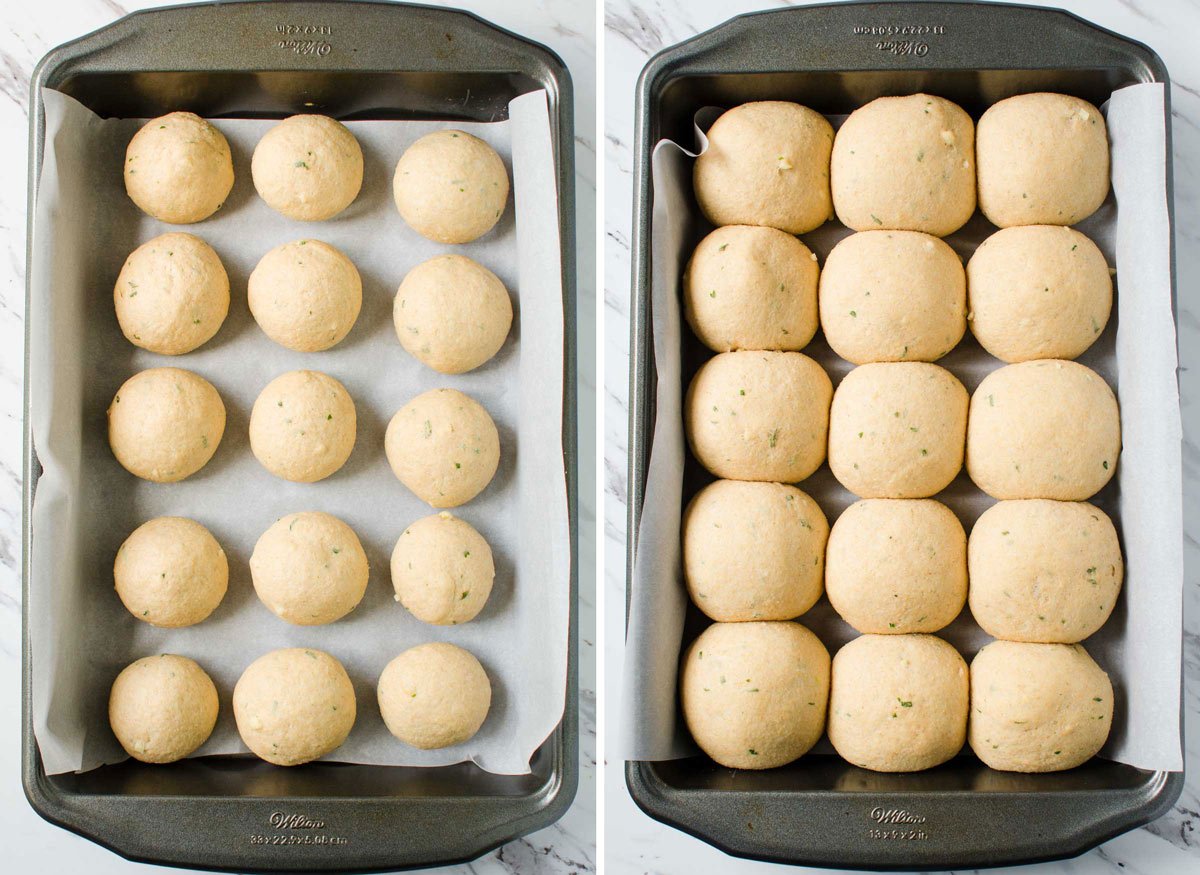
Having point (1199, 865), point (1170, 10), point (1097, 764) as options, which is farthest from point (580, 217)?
point (1199, 865)

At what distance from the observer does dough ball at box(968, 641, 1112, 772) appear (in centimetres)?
131

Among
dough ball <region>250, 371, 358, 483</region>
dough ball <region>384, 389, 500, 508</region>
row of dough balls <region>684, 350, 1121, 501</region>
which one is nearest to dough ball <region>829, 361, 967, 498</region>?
row of dough balls <region>684, 350, 1121, 501</region>

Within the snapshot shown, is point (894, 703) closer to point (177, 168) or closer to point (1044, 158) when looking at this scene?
point (1044, 158)

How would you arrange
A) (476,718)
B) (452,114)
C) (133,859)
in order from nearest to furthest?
(133,859)
(476,718)
(452,114)

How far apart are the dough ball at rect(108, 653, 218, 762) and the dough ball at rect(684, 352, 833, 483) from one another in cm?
79

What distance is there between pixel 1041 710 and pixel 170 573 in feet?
3.96

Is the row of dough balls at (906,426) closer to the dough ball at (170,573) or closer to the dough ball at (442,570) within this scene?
the dough ball at (442,570)

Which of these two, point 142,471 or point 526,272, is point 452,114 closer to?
point 526,272

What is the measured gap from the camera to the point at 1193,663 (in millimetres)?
1493

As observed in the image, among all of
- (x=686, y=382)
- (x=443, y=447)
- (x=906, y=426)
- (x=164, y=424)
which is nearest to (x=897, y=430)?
(x=906, y=426)

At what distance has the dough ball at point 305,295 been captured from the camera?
1443mm

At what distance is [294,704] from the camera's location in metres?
1.38

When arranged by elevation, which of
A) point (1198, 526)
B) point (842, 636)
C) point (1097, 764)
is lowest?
point (1097, 764)

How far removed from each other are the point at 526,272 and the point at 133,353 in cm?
63
